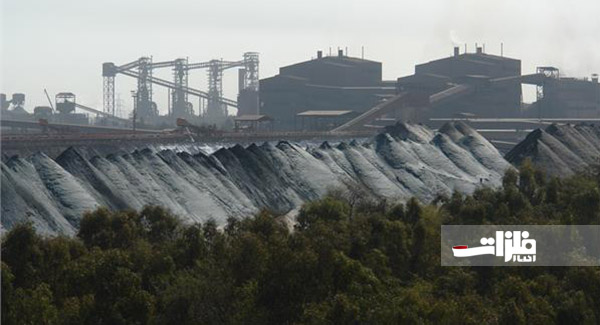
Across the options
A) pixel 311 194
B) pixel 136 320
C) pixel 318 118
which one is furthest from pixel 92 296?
pixel 318 118

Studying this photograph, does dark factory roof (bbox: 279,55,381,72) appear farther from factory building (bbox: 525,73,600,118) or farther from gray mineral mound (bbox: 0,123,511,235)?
gray mineral mound (bbox: 0,123,511,235)

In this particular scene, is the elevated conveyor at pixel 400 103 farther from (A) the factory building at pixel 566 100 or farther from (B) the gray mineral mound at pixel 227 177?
(B) the gray mineral mound at pixel 227 177

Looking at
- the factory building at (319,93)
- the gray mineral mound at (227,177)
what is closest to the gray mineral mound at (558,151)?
the gray mineral mound at (227,177)

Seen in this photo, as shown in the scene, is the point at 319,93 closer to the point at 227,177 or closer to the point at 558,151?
the point at 558,151

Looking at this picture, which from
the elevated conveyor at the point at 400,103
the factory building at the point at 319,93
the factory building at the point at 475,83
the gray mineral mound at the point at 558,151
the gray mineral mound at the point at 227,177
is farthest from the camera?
the factory building at the point at 319,93

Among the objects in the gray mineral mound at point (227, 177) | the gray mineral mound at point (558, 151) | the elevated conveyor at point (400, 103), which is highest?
the elevated conveyor at point (400, 103)

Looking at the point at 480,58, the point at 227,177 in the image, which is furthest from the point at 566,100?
the point at 227,177

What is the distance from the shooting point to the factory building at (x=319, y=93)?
5856 inches

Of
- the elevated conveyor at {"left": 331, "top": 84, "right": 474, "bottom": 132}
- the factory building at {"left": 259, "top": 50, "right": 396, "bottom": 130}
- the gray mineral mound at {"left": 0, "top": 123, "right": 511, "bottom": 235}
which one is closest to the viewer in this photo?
the gray mineral mound at {"left": 0, "top": 123, "right": 511, "bottom": 235}

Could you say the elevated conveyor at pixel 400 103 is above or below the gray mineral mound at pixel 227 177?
above

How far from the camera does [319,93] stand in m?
152

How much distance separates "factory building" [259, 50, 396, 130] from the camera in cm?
14875

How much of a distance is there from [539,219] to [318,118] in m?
96.4

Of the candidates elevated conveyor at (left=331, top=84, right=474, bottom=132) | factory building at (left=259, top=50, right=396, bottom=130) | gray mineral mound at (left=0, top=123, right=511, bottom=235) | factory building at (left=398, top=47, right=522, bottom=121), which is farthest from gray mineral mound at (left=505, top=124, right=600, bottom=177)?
factory building at (left=259, top=50, right=396, bottom=130)
